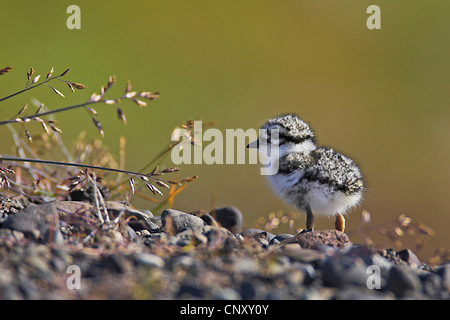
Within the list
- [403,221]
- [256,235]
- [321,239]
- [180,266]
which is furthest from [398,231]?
[180,266]

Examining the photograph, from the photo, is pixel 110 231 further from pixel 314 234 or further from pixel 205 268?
pixel 314 234

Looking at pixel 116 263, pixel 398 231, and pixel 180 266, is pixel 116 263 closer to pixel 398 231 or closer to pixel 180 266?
pixel 180 266

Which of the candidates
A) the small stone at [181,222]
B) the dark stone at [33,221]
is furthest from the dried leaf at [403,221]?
the dark stone at [33,221]

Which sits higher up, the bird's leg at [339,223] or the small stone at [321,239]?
the small stone at [321,239]

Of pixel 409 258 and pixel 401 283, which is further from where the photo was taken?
pixel 409 258

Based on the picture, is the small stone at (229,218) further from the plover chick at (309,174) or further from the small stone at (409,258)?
the small stone at (409,258)
